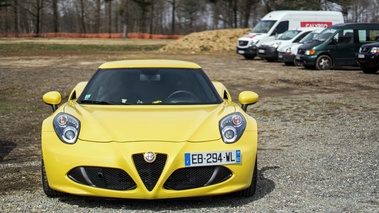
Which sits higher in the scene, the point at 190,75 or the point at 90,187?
the point at 190,75

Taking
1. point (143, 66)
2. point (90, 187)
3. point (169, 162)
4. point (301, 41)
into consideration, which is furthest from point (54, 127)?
point (301, 41)

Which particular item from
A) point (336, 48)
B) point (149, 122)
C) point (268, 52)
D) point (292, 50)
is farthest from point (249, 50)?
point (149, 122)

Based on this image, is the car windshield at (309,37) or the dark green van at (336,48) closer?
the dark green van at (336,48)

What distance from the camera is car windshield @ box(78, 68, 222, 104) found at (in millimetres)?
6668

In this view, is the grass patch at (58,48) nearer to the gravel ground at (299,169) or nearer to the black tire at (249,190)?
the gravel ground at (299,169)

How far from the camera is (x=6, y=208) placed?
5.63m

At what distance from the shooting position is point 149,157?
17.7 feet

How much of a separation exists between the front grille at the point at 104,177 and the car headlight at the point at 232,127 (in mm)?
920

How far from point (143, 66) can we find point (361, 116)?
6.86 m

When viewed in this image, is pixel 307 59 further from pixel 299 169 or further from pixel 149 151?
pixel 149 151

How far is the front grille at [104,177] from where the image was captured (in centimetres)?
545

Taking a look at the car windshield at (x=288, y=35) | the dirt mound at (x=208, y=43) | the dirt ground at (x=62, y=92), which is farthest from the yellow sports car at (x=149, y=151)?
the dirt mound at (x=208, y=43)

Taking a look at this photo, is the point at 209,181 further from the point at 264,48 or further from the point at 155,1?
the point at 155,1

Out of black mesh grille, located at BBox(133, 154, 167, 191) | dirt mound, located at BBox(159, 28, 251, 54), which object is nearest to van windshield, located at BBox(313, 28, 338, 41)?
→ dirt mound, located at BBox(159, 28, 251, 54)
